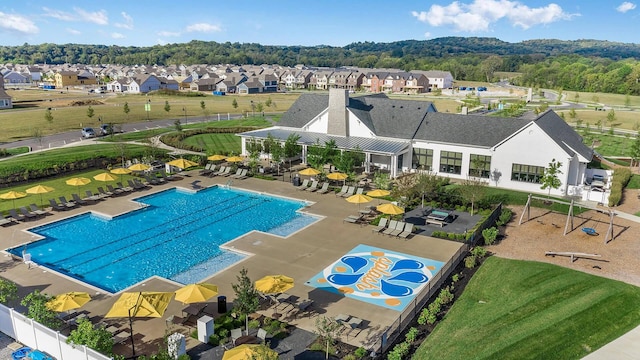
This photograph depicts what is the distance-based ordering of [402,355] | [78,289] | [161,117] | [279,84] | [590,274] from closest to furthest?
[402,355] < [78,289] < [590,274] < [161,117] < [279,84]

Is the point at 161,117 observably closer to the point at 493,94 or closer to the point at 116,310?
the point at 116,310

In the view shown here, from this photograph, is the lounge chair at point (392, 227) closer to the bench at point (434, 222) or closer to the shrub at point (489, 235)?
the bench at point (434, 222)

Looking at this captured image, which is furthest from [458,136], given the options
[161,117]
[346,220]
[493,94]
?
[493,94]

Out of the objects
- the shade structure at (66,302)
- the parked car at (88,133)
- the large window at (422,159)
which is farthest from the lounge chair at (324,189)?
the parked car at (88,133)

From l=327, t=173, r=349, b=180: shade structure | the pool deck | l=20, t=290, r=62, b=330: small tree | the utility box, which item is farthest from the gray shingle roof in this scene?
l=20, t=290, r=62, b=330: small tree

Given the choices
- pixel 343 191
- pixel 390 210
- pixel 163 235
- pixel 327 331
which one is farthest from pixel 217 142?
pixel 327 331

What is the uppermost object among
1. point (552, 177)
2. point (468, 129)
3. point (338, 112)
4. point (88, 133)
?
point (338, 112)

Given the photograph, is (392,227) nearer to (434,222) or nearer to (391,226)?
(391,226)
